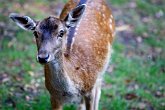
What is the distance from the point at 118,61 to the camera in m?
8.87

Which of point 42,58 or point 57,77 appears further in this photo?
point 57,77

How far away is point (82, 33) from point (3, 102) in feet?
5.69

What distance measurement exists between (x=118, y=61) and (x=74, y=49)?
2992mm

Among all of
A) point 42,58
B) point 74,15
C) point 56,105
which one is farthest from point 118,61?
point 42,58

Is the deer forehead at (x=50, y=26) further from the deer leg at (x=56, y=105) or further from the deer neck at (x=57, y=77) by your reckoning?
the deer leg at (x=56, y=105)

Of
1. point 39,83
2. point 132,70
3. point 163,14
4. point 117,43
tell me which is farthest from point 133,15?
point 39,83

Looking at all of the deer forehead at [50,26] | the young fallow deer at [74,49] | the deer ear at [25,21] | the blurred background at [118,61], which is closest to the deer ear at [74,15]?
the young fallow deer at [74,49]

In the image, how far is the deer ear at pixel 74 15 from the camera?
5453 mm

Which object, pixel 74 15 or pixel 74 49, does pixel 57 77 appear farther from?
pixel 74 15

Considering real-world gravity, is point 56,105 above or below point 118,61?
above

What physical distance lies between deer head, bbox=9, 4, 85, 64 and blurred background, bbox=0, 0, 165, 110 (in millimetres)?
1914

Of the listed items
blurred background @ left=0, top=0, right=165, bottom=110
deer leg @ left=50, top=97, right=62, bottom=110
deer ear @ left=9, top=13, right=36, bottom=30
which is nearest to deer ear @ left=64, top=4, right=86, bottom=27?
deer ear @ left=9, top=13, right=36, bottom=30

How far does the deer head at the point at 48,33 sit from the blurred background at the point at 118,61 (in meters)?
1.91

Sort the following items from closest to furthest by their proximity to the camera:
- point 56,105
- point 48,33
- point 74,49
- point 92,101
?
1. point 48,33
2. point 56,105
3. point 74,49
4. point 92,101
